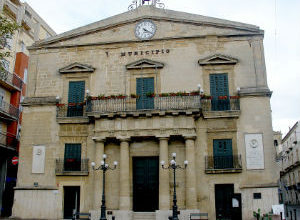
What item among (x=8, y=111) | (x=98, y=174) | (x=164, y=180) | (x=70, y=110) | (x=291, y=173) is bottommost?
(x=164, y=180)

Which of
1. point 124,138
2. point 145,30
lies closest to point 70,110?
point 124,138

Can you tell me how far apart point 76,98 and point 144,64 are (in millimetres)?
5248

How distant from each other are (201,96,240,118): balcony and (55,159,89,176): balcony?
332 inches

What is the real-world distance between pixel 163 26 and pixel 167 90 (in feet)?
15.3

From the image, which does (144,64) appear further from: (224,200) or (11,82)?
(11,82)

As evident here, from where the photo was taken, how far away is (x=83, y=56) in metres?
26.0

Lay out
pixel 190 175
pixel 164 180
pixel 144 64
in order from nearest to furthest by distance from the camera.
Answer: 1. pixel 190 175
2. pixel 164 180
3. pixel 144 64

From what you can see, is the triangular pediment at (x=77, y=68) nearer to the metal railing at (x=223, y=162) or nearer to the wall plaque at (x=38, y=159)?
the wall plaque at (x=38, y=159)

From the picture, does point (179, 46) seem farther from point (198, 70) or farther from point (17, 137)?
point (17, 137)

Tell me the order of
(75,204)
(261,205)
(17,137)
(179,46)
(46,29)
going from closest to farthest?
(261,205) → (75,204) → (179,46) → (17,137) → (46,29)

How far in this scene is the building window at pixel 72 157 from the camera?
78.4ft

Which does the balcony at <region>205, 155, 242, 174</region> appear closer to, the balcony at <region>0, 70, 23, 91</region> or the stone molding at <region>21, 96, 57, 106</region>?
the stone molding at <region>21, 96, 57, 106</region>

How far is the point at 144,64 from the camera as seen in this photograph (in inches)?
976

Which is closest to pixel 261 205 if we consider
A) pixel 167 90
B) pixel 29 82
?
pixel 167 90
